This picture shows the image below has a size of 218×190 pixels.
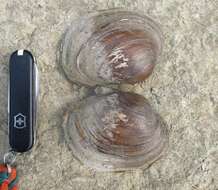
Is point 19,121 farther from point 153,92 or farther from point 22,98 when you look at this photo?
point 153,92

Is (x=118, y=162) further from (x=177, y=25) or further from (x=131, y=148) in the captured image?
(x=177, y=25)

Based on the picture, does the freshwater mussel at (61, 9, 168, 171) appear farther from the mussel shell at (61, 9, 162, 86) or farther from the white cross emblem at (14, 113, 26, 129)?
the white cross emblem at (14, 113, 26, 129)

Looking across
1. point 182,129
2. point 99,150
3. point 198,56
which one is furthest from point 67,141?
point 198,56

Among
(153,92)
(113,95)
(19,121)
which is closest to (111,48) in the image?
(113,95)

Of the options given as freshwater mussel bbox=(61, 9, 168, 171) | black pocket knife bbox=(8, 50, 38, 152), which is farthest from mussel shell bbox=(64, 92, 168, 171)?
black pocket knife bbox=(8, 50, 38, 152)

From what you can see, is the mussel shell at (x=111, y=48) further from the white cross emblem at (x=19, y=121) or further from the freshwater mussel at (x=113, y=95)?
the white cross emblem at (x=19, y=121)
